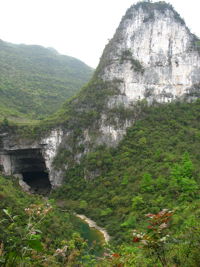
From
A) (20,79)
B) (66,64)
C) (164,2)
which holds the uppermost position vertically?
(164,2)

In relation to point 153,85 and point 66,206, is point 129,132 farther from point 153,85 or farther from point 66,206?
point 66,206

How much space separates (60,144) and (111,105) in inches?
361

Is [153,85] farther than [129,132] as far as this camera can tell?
Yes

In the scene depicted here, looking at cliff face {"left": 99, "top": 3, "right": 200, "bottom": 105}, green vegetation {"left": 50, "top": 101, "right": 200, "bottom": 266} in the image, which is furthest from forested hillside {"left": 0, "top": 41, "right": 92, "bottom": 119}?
cliff face {"left": 99, "top": 3, "right": 200, "bottom": 105}

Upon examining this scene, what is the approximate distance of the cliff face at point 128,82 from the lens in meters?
36.0

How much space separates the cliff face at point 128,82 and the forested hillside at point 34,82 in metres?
9.59

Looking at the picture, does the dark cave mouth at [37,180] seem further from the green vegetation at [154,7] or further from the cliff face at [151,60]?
the green vegetation at [154,7]

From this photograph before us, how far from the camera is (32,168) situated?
37.4 metres

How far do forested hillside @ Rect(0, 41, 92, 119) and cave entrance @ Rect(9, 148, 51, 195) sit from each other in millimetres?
6427

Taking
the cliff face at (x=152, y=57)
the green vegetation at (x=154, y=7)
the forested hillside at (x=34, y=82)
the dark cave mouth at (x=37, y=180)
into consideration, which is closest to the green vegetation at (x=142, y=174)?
the cliff face at (x=152, y=57)

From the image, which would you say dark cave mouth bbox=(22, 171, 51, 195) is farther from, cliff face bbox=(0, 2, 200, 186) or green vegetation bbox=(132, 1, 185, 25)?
green vegetation bbox=(132, 1, 185, 25)

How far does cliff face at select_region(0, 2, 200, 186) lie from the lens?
Result: 3599 cm

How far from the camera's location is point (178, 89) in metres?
39.6

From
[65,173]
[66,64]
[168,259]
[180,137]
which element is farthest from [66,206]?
Answer: [66,64]
